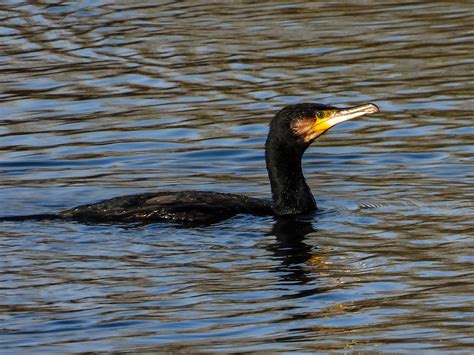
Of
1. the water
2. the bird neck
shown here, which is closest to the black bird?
the bird neck

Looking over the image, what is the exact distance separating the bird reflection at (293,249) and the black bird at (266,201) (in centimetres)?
24

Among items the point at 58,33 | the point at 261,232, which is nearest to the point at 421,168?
the point at 261,232

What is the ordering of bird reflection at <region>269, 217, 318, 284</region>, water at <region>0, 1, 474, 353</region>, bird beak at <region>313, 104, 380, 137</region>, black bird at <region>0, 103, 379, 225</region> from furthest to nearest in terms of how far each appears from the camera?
bird beak at <region>313, 104, 380, 137</region>
black bird at <region>0, 103, 379, 225</region>
bird reflection at <region>269, 217, 318, 284</region>
water at <region>0, 1, 474, 353</region>

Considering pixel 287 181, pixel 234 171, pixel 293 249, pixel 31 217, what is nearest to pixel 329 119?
pixel 287 181

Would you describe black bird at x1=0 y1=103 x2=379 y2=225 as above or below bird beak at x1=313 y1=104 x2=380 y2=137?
below

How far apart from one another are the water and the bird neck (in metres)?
0.18

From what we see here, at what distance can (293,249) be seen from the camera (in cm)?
1088

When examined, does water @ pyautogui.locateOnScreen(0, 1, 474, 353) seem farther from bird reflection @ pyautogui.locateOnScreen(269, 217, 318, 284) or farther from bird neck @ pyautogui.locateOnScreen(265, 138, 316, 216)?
bird neck @ pyautogui.locateOnScreen(265, 138, 316, 216)

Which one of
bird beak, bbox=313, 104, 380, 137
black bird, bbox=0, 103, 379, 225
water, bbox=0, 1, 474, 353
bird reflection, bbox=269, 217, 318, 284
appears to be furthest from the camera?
bird beak, bbox=313, 104, 380, 137

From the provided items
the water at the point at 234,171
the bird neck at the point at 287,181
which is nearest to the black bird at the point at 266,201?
the bird neck at the point at 287,181

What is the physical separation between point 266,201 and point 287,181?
0.95 ft

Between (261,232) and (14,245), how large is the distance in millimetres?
1883

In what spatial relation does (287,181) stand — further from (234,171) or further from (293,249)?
(234,171)

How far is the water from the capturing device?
875 cm
